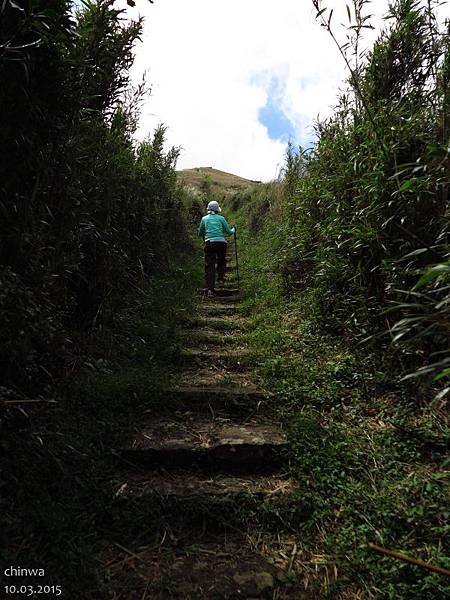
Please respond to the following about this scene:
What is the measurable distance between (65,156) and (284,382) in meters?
2.49

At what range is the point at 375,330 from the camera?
3.51m

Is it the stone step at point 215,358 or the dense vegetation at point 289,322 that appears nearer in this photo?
the dense vegetation at point 289,322

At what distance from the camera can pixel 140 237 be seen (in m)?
5.90

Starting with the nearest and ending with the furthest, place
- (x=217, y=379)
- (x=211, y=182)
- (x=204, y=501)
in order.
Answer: (x=204, y=501), (x=217, y=379), (x=211, y=182)

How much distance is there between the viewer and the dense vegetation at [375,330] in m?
1.95

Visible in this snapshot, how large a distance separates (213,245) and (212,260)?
33cm

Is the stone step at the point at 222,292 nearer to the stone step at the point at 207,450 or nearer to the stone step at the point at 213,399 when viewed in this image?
the stone step at the point at 213,399

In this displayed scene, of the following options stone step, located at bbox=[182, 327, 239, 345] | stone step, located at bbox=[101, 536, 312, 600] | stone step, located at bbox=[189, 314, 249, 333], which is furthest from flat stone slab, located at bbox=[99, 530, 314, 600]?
stone step, located at bbox=[189, 314, 249, 333]

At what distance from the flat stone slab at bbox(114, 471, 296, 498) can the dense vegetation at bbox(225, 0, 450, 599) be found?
0.17 m

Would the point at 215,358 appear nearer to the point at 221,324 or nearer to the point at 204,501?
the point at 221,324

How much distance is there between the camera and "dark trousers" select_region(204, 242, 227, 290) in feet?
22.9

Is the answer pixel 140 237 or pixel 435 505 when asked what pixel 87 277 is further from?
pixel 435 505

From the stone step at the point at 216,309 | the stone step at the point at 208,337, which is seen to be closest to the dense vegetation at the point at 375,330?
the stone step at the point at 208,337

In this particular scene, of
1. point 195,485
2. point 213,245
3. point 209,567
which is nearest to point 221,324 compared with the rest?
point 213,245
